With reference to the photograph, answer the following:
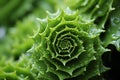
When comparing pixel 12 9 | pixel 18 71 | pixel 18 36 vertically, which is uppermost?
pixel 12 9

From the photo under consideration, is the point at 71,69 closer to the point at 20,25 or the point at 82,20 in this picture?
the point at 82,20

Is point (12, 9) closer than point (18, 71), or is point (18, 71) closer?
point (18, 71)

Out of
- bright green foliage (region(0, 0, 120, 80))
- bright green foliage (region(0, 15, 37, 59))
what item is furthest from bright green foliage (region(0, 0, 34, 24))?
bright green foliage (region(0, 0, 120, 80))

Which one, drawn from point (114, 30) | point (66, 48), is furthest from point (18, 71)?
point (114, 30)

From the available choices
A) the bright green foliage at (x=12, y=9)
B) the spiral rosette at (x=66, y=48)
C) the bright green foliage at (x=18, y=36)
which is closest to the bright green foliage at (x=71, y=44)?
the spiral rosette at (x=66, y=48)

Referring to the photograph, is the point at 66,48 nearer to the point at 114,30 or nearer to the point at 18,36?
the point at 114,30
